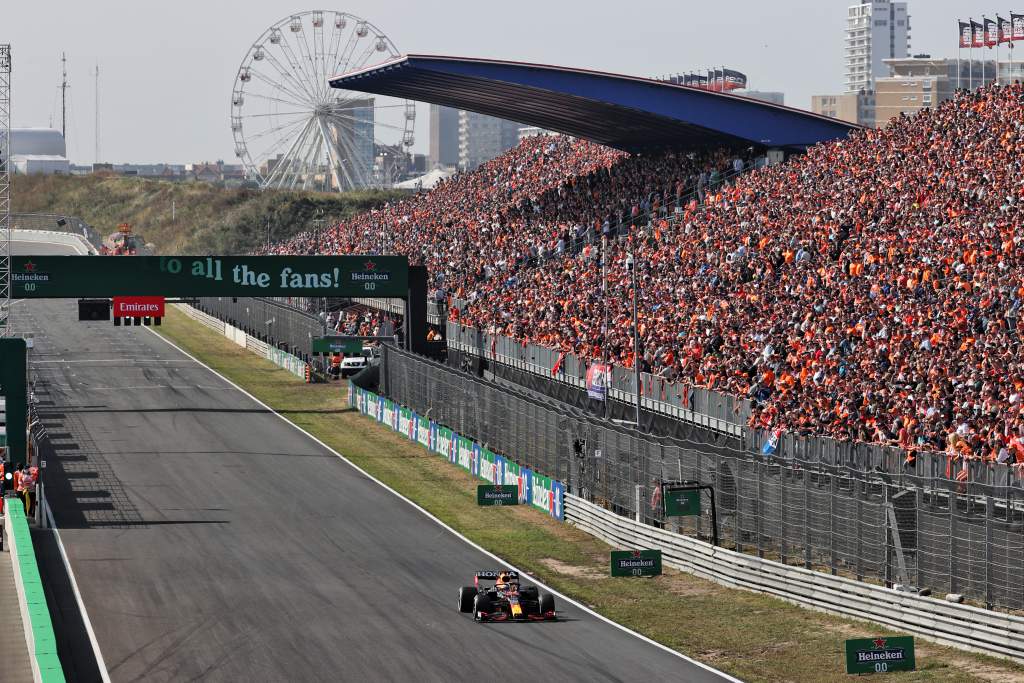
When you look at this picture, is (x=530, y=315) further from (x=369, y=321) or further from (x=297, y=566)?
(x=297, y=566)

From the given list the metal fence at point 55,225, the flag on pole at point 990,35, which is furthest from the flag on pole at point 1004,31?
the metal fence at point 55,225

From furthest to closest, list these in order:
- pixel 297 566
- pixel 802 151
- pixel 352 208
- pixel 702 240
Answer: pixel 352 208, pixel 802 151, pixel 702 240, pixel 297 566

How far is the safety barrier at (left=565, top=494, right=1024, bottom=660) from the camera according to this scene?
24219mm

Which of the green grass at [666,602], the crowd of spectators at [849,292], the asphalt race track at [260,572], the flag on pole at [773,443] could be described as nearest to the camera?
the green grass at [666,602]

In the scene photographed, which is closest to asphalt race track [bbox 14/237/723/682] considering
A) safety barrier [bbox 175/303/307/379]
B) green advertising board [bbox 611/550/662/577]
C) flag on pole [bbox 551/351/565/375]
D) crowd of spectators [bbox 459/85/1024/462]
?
green advertising board [bbox 611/550/662/577]

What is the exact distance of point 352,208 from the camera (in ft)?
467

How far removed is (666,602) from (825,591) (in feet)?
11.0

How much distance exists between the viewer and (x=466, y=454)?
47.5 m

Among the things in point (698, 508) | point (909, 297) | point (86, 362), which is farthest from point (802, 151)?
point (698, 508)

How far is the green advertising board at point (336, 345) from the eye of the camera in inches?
2603

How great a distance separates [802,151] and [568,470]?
3398cm

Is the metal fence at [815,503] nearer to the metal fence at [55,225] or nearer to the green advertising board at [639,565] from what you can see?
A: the green advertising board at [639,565]

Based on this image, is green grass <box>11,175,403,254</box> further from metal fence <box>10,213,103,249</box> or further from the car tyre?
the car tyre

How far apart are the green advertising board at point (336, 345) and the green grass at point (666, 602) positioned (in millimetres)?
13981
